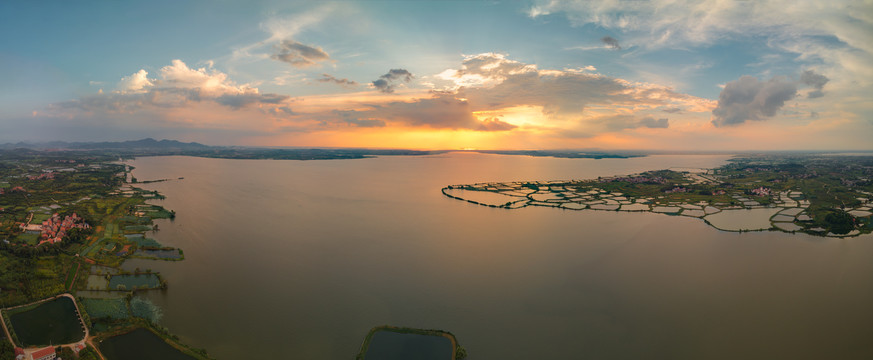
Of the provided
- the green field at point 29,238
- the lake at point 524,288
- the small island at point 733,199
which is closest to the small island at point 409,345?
the lake at point 524,288

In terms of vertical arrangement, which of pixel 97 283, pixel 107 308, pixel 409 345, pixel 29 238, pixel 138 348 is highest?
pixel 29 238

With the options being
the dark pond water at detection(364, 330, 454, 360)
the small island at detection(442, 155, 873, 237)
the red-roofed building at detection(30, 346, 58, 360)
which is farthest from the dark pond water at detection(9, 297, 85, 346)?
the small island at detection(442, 155, 873, 237)

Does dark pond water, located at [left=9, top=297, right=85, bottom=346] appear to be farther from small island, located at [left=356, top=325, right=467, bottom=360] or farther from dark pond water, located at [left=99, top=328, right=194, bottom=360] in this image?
small island, located at [left=356, top=325, right=467, bottom=360]

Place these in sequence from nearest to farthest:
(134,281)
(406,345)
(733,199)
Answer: (406,345) < (134,281) < (733,199)

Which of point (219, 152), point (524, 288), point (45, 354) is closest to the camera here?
point (45, 354)

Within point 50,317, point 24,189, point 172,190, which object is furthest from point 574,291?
point 24,189

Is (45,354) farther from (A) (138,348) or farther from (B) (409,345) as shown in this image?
(B) (409,345)

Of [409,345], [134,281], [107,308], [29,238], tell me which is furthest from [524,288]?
[29,238]
